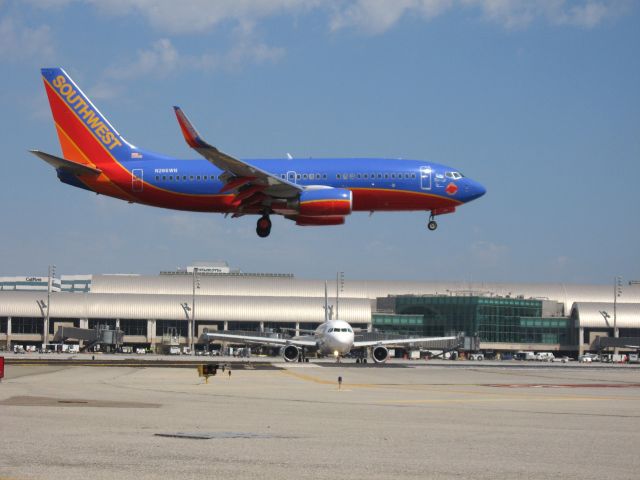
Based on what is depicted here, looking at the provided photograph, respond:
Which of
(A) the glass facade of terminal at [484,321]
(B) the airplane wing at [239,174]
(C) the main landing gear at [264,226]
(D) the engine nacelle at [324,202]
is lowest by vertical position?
(A) the glass facade of terminal at [484,321]

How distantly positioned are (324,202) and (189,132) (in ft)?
30.6

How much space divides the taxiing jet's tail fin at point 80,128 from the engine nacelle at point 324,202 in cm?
1310

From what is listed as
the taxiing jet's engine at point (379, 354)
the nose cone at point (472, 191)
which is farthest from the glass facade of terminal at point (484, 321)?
the nose cone at point (472, 191)

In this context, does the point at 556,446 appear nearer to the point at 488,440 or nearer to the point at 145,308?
the point at 488,440

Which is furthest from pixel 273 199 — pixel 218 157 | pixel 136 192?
pixel 136 192

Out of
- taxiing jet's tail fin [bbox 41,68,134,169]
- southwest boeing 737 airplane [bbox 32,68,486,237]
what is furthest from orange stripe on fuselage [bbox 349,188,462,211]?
taxiing jet's tail fin [bbox 41,68,134,169]

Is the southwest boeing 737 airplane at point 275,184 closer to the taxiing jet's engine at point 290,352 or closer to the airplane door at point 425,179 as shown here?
the airplane door at point 425,179

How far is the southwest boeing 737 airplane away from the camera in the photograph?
59.0 meters

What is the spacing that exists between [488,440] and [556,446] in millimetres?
1818

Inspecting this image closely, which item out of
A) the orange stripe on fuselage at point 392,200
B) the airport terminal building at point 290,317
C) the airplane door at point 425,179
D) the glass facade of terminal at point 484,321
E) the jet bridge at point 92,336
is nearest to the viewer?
the orange stripe on fuselage at point 392,200

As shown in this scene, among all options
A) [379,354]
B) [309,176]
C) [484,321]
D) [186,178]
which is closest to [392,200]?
[309,176]

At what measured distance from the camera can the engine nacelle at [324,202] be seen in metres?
58.3

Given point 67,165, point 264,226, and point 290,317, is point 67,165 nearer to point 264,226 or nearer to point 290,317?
point 264,226

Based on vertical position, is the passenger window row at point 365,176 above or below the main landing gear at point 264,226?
above
